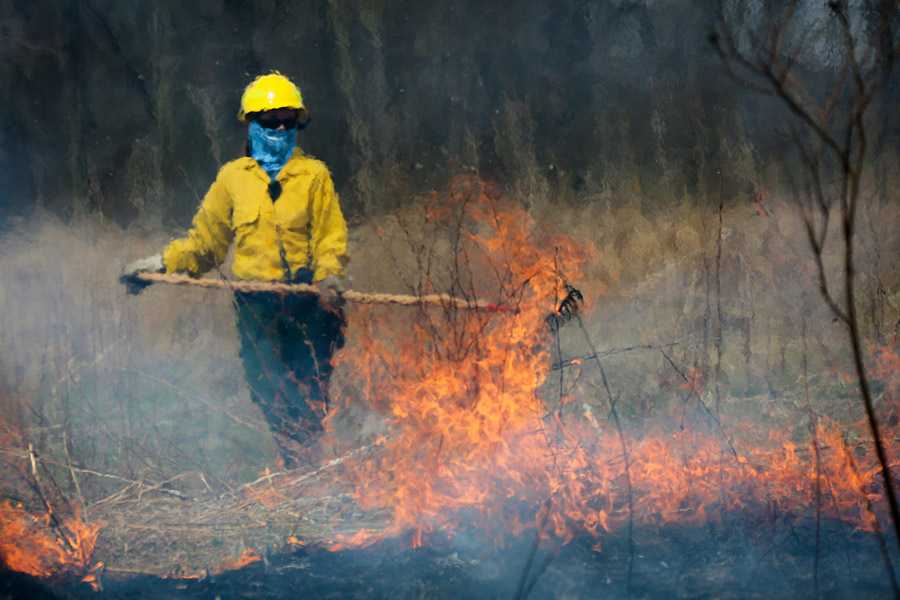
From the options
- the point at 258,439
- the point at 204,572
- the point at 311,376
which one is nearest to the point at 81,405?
the point at 258,439

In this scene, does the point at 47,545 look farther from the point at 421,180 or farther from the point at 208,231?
the point at 421,180

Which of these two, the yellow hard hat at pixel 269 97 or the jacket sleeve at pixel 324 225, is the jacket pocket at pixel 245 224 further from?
the yellow hard hat at pixel 269 97

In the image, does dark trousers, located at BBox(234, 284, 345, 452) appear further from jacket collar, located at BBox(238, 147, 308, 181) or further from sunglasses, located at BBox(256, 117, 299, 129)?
sunglasses, located at BBox(256, 117, 299, 129)

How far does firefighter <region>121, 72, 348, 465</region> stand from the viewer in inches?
183

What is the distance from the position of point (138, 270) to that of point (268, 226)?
87cm

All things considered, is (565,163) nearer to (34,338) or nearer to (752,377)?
(752,377)

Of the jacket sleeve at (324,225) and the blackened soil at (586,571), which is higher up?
the jacket sleeve at (324,225)

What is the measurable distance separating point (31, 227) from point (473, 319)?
158 inches

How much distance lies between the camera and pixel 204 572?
3.73 metres

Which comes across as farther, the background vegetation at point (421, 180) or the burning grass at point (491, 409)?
the background vegetation at point (421, 180)

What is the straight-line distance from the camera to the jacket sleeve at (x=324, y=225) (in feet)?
15.3

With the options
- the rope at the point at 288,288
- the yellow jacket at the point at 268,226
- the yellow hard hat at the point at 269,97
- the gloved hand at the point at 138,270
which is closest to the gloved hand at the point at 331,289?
the rope at the point at 288,288

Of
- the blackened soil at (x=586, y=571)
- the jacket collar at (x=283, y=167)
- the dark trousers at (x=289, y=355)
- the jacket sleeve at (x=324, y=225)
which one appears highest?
the jacket collar at (x=283, y=167)

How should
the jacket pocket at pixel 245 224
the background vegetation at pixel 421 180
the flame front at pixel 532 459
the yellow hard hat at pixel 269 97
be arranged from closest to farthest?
the flame front at pixel 532 459 → the jacket pocket at pixel 245 224 → the yellow hard hat at pixel 269 97 → the background vegetation at pixel 421 180
